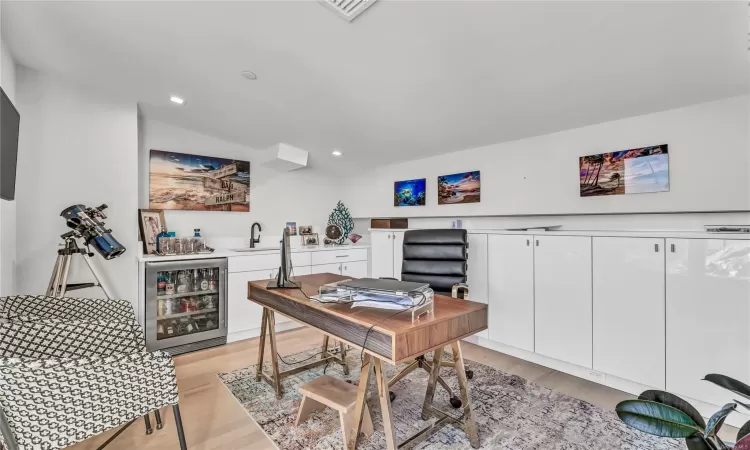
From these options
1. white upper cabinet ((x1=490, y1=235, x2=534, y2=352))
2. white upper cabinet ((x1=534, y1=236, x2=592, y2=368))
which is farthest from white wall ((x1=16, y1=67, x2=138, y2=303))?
white upper cabinet ((x1=534, y1=236, x2=592, y2=368))

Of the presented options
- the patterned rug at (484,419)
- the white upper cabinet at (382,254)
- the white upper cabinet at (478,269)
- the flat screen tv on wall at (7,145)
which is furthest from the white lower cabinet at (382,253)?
the flat screen tv on wall at (7,145)

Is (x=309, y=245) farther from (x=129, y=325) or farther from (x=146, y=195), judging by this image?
(x=129, y=325)

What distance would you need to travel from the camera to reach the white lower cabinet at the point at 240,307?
3.35 metres

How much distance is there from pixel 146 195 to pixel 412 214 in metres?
2.91

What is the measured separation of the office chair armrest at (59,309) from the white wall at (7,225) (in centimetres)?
73

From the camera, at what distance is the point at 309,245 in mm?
4367

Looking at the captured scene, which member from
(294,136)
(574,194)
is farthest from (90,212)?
(574,194)

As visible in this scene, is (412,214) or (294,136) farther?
(412,214)

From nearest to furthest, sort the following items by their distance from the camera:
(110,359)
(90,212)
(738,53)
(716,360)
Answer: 1. (110,359)
2. (738,53)
3. (716,360)
4. (90,212)

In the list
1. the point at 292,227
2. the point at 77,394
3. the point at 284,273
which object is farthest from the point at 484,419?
the point at 292,227

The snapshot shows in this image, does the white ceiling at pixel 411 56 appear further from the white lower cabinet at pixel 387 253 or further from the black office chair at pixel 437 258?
the white lower cabinet at pixel 387 253

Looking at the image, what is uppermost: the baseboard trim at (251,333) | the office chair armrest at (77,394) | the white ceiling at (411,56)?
the white ceiling at (411,56)

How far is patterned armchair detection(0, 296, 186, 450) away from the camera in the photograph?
1.15m

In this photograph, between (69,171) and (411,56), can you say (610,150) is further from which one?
(69,171)
